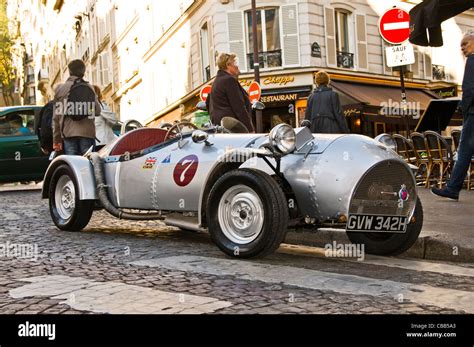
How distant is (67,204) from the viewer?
667 cm

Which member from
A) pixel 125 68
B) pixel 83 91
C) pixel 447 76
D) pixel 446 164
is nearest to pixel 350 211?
Answer: pixel 83 91

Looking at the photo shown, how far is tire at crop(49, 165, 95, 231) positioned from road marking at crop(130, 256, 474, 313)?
180 cm

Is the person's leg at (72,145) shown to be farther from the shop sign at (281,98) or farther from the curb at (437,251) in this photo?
the shop sign at (281,98)

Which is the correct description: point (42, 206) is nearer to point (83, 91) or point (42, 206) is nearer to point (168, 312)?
point (83, 91)

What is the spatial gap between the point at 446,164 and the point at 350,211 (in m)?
6.78

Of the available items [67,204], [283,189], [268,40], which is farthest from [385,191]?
[268,40]

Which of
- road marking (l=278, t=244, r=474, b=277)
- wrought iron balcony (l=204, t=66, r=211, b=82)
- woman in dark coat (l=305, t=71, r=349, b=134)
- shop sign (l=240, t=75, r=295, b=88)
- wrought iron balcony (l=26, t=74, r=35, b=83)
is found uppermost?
wrought iron balcony (l=26, t=74, r=35, b=83)

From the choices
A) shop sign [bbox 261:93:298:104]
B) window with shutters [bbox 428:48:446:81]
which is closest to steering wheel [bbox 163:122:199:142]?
shop sign [bbox 261:93:298:104]

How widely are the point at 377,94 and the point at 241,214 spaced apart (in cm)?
1980

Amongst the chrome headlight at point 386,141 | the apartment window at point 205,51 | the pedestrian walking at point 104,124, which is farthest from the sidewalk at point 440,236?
the apartment window at point 205,51

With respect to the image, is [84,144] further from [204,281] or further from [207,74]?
[207,74]

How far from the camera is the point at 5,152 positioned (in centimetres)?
1242

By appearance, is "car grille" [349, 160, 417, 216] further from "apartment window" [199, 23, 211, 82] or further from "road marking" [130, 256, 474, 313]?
"apartment window" [199, 23, 211, 82]

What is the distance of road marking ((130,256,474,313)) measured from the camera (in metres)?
3.63
